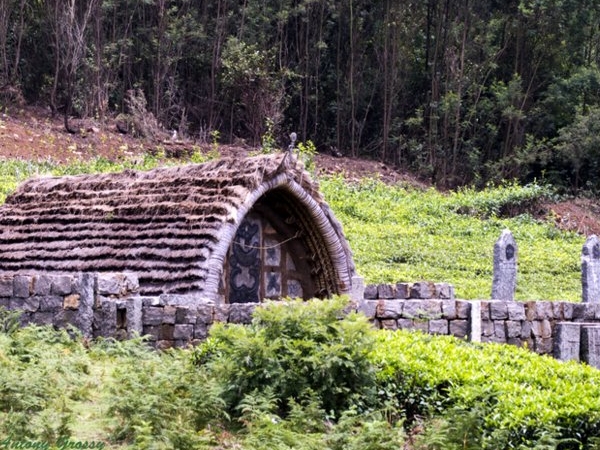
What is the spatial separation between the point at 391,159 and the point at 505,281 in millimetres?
22859

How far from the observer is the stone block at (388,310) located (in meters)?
11.9

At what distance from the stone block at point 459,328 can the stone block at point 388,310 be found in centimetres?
69

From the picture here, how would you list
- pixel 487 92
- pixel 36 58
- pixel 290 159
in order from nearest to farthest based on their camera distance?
pixel 290 159 < pixel 36 58 < pixel 487 92

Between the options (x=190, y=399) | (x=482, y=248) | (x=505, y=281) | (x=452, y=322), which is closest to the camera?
(x=190, y=399)

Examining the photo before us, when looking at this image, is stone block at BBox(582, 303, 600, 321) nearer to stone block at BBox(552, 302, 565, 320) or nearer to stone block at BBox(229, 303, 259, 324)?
stone block at BBox(552, 302, 565, 320)

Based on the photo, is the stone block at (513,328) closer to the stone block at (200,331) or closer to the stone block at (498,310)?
the stone block at (498,310)

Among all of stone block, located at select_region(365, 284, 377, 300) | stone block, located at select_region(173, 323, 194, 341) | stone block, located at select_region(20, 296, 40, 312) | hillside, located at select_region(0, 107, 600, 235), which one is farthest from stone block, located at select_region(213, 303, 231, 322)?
hillside, located at select_region(0, 107, 600, 235)

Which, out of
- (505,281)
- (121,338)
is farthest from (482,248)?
(121,338)

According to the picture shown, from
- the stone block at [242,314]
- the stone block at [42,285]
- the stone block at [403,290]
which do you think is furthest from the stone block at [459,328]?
the stone block at [42,285]

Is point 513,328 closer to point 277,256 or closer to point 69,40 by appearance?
point 277,256

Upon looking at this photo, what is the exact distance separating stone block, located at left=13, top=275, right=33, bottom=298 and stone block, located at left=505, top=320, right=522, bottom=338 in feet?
17.7

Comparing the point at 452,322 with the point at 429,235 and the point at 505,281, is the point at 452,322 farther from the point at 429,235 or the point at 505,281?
the point at 429,235

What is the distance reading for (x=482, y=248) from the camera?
24.1 meters

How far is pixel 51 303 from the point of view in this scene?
36.9 ft
